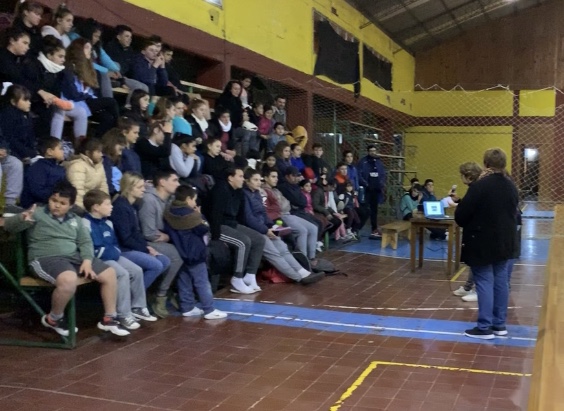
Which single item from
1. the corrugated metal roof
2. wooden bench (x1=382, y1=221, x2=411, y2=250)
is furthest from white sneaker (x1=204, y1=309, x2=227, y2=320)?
the corrugated metal roof

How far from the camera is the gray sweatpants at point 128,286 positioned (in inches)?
Result: 202

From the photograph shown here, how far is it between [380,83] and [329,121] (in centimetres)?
370

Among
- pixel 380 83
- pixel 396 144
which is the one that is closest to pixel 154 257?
pixel 380 83

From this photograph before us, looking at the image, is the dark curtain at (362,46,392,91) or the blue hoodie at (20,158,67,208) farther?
the dark curtain at (362,46,392,91)

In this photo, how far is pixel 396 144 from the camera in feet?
65.1

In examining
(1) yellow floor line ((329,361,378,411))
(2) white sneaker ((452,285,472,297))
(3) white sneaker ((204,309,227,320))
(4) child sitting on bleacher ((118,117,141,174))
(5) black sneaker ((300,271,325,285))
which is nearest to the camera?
(1) yellow floor line ((329,361,378,411))

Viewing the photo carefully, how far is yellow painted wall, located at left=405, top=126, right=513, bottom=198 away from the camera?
20.6 meters

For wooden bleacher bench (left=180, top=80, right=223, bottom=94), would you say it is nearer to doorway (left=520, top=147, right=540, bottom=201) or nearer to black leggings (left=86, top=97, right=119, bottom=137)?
black leggings (left=86, top=97, right=119, bottom=137)

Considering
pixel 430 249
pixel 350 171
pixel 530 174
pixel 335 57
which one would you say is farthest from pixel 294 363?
pixel 530 174

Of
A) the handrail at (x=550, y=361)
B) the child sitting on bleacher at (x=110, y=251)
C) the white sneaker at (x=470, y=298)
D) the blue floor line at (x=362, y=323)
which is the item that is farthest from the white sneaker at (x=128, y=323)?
the white sneaker at (x=470, y=298)

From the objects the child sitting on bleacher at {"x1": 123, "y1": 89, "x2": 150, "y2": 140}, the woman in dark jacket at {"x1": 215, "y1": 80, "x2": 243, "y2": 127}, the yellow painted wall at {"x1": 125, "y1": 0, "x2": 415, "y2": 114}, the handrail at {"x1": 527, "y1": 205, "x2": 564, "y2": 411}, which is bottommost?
the handrail at {"x1": 527, "y1": 205, "x2": 564, "y2": 411}

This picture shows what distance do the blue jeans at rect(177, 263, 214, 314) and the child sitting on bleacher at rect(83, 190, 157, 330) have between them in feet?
1.84

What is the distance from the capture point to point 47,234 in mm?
4832

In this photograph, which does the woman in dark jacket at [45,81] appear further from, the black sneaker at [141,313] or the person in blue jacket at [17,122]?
the black sneaker at [141,313]
